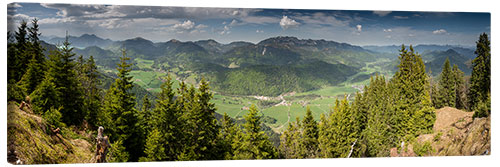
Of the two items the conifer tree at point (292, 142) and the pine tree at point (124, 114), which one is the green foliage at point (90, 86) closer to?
the pine tree at point (124, 114)

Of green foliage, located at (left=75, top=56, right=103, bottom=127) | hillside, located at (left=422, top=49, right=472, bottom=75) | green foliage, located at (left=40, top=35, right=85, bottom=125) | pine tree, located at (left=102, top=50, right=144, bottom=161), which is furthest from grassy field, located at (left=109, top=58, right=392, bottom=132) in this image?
green foliage, located at (left=40, top=35, right=85, bottom=125)

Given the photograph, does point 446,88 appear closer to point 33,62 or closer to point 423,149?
point 423,149

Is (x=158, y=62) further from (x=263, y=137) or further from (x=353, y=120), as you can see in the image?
(x=353, y=120)

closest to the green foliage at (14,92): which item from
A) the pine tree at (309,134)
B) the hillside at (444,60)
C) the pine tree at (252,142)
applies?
the pine tree at (252,142)

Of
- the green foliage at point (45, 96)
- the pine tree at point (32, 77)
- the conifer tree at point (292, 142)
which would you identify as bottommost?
the conifer tree at point (292, 142)

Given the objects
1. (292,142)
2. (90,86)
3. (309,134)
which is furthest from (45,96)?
(309,134)

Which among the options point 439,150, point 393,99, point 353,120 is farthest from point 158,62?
point 439,150
